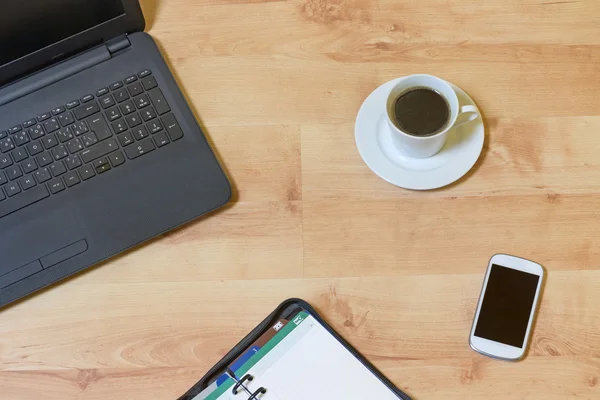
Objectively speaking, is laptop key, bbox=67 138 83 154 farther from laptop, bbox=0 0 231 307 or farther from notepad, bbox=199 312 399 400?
notepad, bbox=199 312 399 400

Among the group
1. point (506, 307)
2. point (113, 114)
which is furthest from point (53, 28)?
point (506, 307)

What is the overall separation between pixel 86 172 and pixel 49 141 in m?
0.06

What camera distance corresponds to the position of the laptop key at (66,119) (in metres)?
0.72

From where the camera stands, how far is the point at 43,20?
2.23 feet

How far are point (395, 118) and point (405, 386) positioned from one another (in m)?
0.31

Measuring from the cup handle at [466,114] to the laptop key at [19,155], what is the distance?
516 millimetres

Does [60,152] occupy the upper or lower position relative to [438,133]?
upper

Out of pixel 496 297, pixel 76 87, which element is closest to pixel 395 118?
pixel 496 297

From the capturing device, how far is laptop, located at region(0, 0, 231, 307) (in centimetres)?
69

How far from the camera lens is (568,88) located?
2.48 feet

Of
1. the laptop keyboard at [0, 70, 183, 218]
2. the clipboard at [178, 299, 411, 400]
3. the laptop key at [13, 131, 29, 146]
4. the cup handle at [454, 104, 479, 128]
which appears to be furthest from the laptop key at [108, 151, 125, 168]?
the cup handle at [454, 104, 479, 128]

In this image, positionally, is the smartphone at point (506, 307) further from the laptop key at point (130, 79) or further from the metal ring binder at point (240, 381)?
the laptop key at point (130, 79)

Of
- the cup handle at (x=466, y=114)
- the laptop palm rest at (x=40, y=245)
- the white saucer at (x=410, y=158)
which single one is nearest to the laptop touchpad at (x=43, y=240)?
the laptop palm rest at (x=40, y=245)

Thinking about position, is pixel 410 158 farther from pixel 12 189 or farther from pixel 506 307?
pixel 12 189
